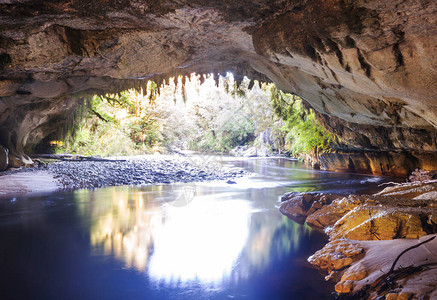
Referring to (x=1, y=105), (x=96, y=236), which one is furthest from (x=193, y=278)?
(x=1, y=105)

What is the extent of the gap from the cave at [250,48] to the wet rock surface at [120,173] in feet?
9.73

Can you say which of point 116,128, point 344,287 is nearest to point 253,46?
point 344,287

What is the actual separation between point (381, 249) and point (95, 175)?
10431 millimetres

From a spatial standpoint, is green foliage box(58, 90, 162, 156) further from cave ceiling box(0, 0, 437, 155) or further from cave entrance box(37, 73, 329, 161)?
cave ceiling box(0, 0, 437, 155)

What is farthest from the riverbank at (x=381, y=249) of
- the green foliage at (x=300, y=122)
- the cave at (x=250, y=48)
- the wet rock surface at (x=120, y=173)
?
the green foliage at (x=300, y=122)

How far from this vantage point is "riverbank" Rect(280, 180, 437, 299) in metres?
3.16

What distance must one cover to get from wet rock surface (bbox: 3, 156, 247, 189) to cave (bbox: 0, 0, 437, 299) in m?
2.97

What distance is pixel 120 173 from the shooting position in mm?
12352

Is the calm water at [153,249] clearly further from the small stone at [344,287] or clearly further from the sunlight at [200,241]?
the small stone at [344,287]

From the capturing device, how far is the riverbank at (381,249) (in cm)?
316

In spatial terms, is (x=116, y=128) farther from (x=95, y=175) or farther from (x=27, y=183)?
(x=27, y=183)

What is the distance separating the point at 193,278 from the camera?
419 centimetres

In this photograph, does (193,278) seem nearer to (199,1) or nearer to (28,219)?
(199,1)

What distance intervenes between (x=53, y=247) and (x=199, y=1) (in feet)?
15.9
